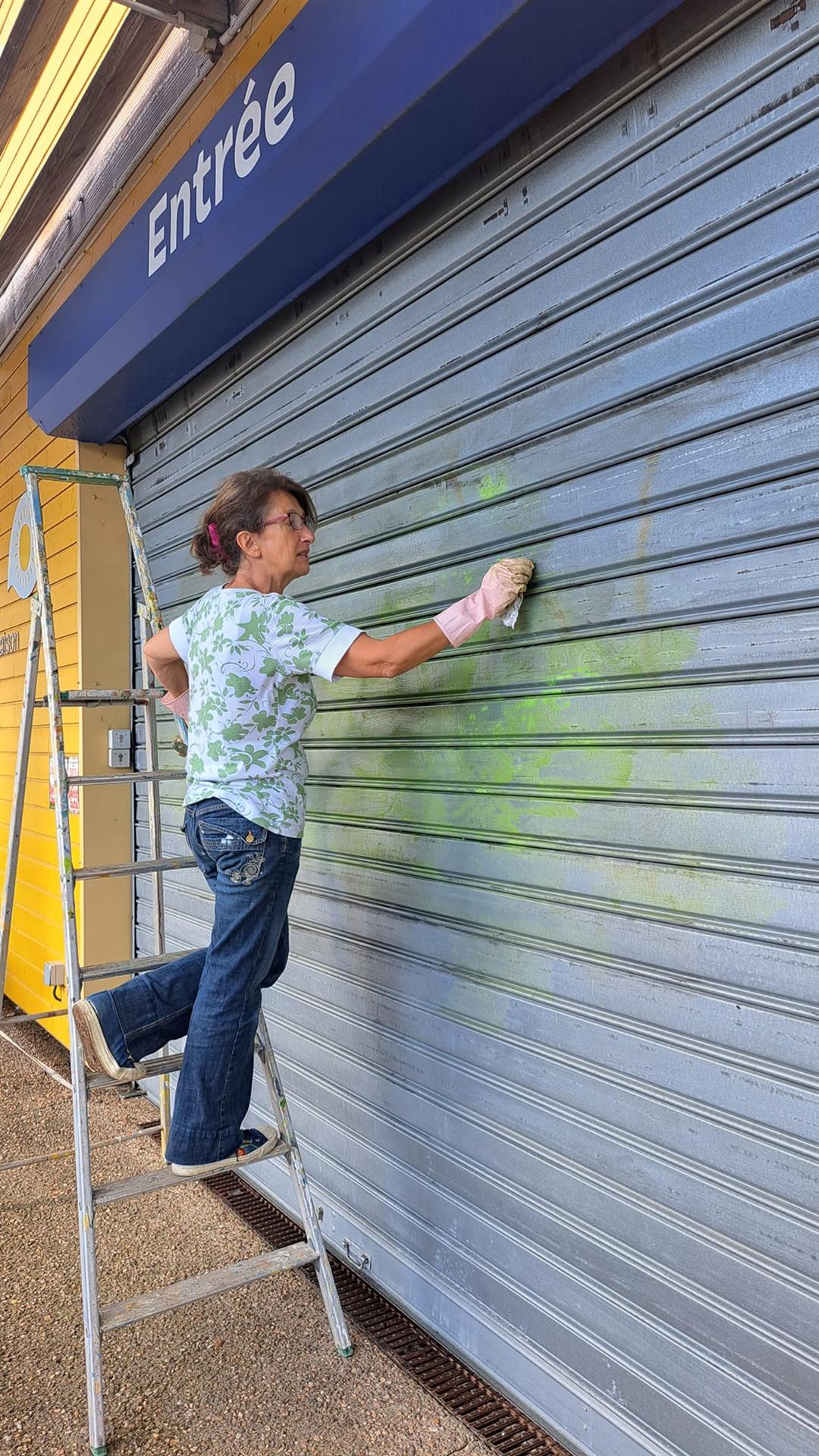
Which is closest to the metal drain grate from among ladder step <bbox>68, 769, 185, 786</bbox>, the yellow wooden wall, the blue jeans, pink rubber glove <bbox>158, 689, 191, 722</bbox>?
the blue jeans

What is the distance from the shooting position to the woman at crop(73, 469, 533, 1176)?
2479 mm

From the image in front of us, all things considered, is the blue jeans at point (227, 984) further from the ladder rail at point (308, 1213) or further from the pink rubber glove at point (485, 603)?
the pink rubber glove at point (485, 603)

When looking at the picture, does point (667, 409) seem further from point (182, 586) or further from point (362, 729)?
point (182, 586)

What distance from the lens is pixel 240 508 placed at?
8.69 ft

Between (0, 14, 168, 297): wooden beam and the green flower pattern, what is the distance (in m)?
2.76

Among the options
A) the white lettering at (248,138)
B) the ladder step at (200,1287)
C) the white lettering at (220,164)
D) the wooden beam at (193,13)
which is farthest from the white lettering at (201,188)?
the ladder step at (200,1287)

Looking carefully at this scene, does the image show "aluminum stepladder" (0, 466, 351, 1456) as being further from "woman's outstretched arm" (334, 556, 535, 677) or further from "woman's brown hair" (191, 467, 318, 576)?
"woman's outstretched arm" (334, 556, 535, 677)

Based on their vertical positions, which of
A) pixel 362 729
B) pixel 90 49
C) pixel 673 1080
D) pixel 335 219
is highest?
pixel 90 49

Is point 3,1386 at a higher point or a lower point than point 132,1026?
lower

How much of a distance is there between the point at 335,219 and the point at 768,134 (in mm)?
1364

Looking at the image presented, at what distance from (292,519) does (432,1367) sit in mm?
2226

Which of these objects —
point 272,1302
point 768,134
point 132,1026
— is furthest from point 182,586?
point 768,134

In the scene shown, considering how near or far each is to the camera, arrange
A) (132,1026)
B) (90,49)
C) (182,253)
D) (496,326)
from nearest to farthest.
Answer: (496,326), (132,1026), (182,253), (90,49)

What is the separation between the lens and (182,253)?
10.9ft
